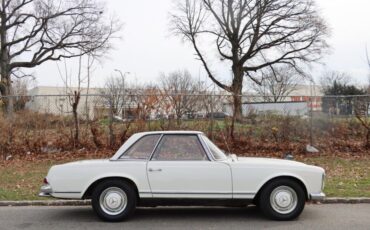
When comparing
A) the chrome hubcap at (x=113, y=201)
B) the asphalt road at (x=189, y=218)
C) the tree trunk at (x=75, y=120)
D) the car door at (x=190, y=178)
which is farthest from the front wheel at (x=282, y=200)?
the tree trunk at (x=75, y=120)

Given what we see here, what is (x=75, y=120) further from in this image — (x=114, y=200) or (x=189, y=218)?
(x=189, y=218)

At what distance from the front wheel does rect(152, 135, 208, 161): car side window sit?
1.13 m

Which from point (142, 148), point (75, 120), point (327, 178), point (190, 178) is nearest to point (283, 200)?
point (190, 178)

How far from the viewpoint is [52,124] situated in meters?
15.8

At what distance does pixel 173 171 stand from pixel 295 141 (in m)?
9.44

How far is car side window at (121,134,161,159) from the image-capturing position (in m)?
7.30

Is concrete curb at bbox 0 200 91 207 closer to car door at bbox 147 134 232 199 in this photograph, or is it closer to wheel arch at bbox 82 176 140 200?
wheel arch at bbox 82 176 140 200

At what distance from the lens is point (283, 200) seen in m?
7.04

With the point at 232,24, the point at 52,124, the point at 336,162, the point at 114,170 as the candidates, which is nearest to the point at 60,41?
the point at 232,24

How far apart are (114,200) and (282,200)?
2645 mm

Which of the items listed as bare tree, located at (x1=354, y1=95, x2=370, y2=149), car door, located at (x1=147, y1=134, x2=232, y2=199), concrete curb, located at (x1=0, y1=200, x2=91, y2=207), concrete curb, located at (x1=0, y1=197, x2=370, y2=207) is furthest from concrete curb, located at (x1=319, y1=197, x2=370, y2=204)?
bare tree, located at (x1=354, y1=95, x2=370, y2=149)

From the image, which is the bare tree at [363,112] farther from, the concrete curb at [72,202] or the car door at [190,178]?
the car door at [190,178]

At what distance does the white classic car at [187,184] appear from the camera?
699 cm

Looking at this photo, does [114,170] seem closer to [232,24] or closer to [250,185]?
[250,185]
